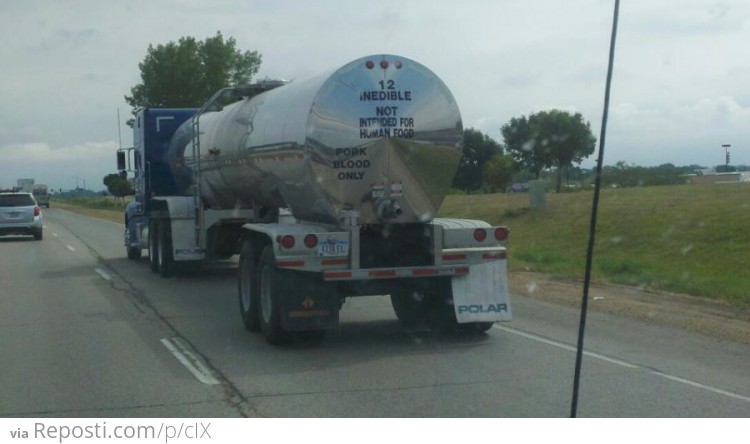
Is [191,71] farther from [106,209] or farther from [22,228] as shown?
[106,209]

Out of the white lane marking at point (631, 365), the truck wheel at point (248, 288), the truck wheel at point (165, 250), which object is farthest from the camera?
the truck wheel at point (165, 250)

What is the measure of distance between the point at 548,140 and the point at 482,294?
43.6 m

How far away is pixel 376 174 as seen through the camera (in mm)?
12227

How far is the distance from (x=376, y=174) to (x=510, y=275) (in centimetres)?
900

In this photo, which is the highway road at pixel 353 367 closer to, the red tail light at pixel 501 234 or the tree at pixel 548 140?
the red tail light at pixel 501 234

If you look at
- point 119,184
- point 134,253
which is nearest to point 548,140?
point 119,184

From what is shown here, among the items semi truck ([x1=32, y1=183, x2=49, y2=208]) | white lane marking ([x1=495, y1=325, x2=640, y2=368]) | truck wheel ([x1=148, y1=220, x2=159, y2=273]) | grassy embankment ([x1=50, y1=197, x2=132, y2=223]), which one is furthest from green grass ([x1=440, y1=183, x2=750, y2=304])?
semi truck ([x1=32, y1=183, x2=49, y2=208])

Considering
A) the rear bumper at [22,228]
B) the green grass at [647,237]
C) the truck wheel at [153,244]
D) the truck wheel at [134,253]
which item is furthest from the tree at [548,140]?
the truck wheel at [153,244]

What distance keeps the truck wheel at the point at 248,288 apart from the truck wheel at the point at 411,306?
173 centimetres

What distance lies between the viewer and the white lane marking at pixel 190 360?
10.2m

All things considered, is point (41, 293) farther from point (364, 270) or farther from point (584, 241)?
point (584, 241)

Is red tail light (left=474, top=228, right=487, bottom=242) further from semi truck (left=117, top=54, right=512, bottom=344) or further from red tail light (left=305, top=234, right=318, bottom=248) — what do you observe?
red tail light (left=305, top=234, right=318, bottom=248)

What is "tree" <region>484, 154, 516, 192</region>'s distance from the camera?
185ft

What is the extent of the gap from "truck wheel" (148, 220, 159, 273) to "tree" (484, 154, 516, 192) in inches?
1412
